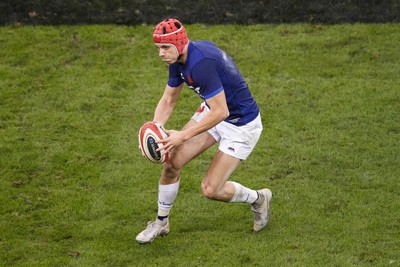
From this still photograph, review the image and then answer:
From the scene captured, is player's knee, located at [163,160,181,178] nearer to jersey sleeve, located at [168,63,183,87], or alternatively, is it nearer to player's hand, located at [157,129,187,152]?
player's hand, located at [157,129,187,152]

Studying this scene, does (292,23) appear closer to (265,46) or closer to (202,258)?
(265,46)

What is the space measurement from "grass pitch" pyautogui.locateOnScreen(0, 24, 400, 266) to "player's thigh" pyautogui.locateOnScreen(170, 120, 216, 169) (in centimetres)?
96

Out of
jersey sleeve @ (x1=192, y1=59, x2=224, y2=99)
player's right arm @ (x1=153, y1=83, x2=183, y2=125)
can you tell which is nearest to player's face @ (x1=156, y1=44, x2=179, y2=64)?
jersey sleeve @ (x1=192, y1=59, x2=224, y2=99)

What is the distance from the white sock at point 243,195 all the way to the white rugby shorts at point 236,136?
16.0 inches

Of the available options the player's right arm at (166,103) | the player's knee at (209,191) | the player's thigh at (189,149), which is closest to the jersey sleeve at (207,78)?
the player's thigh at (189,149)

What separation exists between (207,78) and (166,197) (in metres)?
1.68

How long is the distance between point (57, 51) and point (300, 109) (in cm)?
513

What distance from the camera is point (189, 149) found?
952 cm

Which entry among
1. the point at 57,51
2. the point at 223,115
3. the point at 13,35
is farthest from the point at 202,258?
the point at 13,35

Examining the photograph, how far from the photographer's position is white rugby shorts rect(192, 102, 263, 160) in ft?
31.2

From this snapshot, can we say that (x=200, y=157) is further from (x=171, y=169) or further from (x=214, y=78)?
(x=214, y=78)

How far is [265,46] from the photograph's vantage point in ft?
51.6

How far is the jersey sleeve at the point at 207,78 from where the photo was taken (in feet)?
29.0

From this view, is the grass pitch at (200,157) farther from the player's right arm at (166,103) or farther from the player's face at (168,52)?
the player's face at (168,52)
